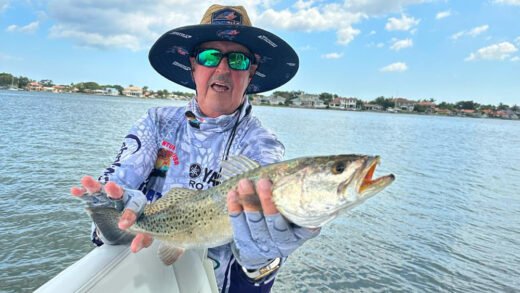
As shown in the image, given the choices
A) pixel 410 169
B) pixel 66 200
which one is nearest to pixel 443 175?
pixel 410 169

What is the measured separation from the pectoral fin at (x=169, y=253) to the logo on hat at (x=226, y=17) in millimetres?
1933

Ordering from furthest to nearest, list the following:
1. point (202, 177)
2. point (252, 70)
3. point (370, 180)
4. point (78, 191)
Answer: point (252, 70), point (202, 177), point (78, 191), point (370, 180)

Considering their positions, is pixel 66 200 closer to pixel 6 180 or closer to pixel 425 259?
pixel 6 180

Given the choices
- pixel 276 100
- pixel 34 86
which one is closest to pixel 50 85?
pixel 34 86

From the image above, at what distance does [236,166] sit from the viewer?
255 cm

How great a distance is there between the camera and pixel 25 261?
24.0 ft

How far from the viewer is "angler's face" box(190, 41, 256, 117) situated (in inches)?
126

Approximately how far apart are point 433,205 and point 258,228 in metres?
13.3

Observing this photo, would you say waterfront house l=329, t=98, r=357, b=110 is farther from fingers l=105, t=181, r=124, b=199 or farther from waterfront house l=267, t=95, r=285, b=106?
fingers l=105, t=181, r=124, b=199

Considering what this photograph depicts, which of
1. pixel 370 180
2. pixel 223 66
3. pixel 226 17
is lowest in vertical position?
pixel 370 180

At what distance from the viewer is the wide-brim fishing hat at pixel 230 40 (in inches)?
128

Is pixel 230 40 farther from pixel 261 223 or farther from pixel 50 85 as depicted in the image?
pixel 50 85

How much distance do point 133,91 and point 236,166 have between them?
183 m

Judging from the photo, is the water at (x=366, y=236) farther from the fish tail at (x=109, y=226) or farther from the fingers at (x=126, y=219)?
the fingers at (x=126, y=219)
